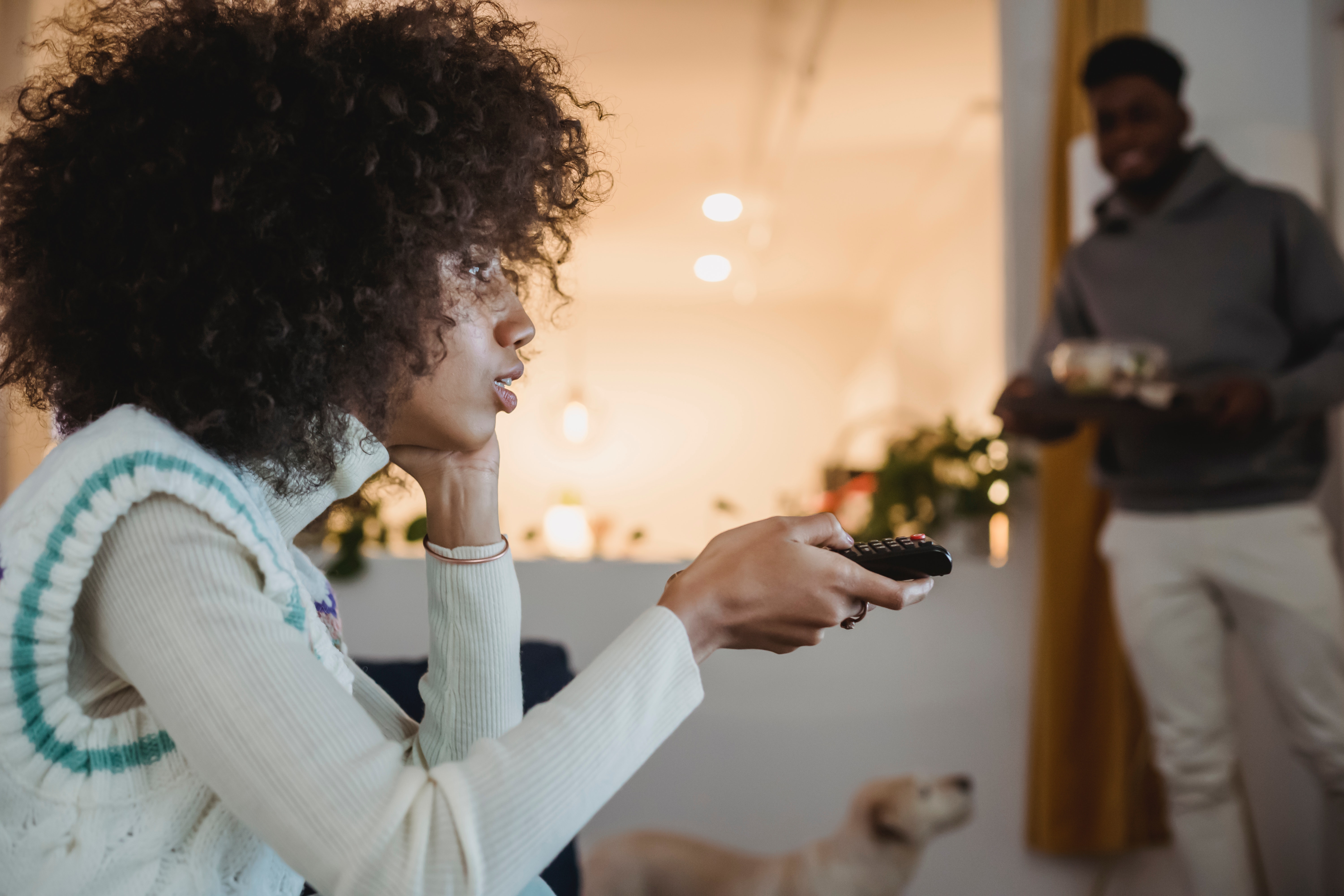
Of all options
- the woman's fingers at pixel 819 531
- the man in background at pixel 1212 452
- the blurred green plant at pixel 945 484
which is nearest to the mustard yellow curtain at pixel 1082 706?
the blurred green plant at pixel 945 484

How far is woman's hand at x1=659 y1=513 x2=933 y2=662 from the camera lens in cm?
58

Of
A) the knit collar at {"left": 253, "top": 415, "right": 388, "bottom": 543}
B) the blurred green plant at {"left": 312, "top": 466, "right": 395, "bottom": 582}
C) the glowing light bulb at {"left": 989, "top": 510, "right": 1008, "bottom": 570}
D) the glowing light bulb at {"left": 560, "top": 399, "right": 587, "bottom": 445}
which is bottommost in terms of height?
the glowing light bulb at {"left": 560, "top": 399, "right": 587, "bottom": 445}

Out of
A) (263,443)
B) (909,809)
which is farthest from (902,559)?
(909,809)

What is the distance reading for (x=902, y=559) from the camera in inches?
26.0

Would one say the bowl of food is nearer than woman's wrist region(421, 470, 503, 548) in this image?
No

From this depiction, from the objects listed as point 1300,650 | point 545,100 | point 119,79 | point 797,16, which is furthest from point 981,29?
point 119,79

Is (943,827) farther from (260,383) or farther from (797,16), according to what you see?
(797,16)

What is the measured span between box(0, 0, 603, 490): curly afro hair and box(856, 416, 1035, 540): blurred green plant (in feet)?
5.54

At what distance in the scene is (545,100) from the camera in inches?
29.6

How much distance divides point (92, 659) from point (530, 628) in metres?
1.75

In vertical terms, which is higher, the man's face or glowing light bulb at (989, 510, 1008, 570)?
the man's face

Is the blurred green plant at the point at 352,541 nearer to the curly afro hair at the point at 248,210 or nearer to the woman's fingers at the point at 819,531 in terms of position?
the curly afro hair at the point at 248,210

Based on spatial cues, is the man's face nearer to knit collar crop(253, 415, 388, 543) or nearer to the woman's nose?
the woman's nose

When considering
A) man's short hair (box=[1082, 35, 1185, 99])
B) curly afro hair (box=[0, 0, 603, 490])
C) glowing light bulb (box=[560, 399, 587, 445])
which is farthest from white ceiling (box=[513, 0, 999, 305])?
curly afro hair (box=[0, 0, 603, 490])
